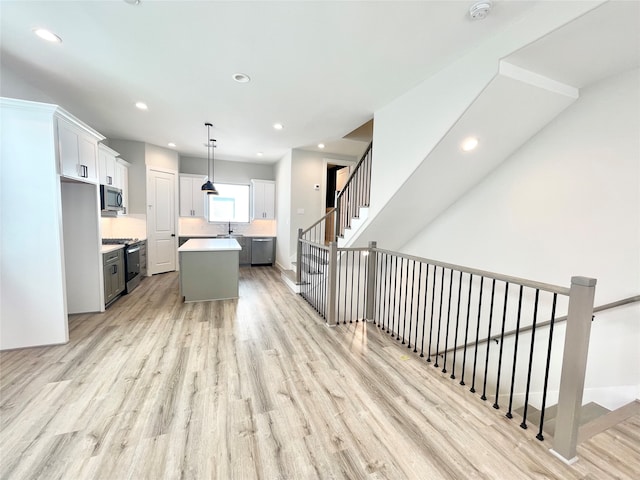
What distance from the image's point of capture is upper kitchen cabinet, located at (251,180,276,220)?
7398 mm

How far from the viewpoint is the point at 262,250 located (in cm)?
750

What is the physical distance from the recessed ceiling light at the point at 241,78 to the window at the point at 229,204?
4.88m

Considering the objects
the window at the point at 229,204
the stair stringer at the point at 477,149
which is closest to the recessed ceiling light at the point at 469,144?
the stair stringer at the point at 477,149

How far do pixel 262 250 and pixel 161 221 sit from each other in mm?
2558

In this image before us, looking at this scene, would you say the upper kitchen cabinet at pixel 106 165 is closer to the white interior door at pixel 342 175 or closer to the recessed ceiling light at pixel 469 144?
the white interior door at pixel 342 175

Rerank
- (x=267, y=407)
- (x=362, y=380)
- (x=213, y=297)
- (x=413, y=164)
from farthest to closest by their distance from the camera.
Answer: (x=213, y=297) < (x=413, y=164) < (x=362, y=380) < (x=267, y=407)

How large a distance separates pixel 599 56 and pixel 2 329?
5905 mm

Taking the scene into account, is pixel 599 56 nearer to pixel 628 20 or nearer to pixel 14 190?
pixel 628 20

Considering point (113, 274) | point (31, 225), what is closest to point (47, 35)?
point (31, 225)

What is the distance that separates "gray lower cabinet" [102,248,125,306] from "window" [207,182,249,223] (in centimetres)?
320

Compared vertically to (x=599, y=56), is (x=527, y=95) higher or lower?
lower

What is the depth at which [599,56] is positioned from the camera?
2.06 meters

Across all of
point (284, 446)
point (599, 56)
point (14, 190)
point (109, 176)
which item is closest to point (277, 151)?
point (109, 176)

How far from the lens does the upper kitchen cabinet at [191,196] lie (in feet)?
22.6
